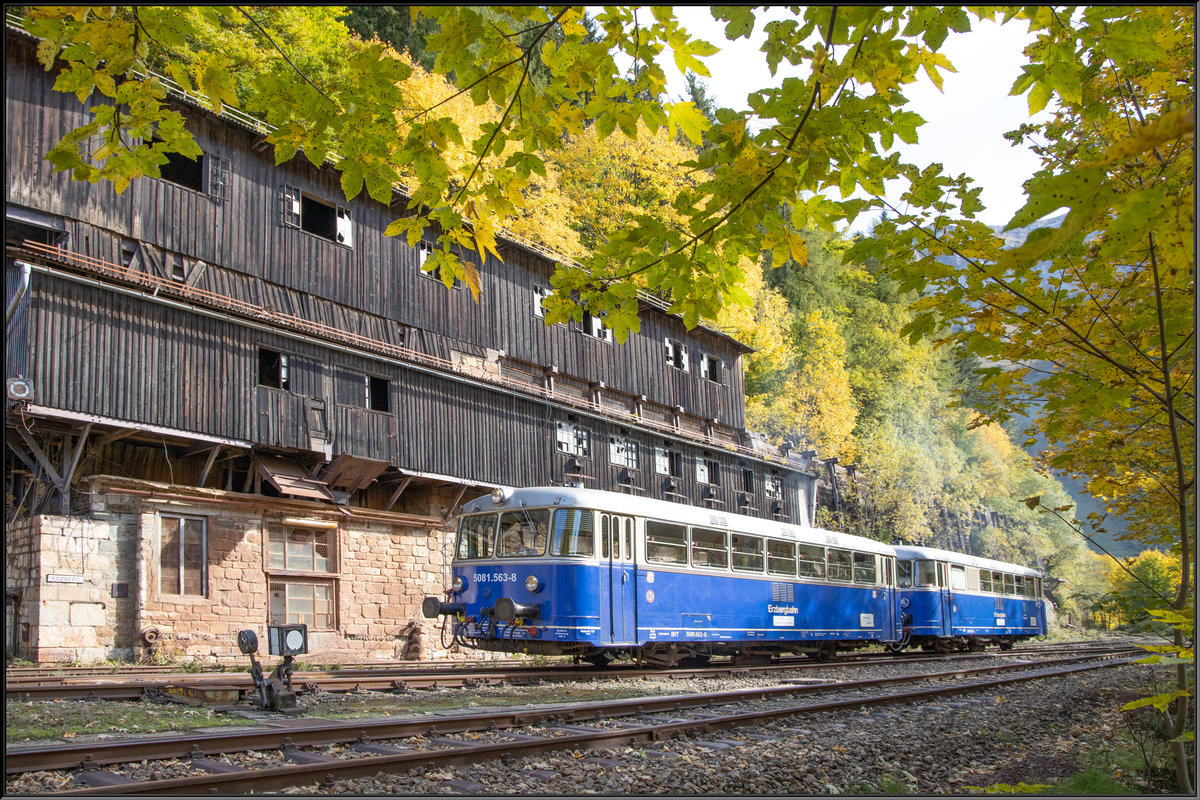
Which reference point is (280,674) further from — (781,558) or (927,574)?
(927,574)

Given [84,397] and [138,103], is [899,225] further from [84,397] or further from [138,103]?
[84,397]

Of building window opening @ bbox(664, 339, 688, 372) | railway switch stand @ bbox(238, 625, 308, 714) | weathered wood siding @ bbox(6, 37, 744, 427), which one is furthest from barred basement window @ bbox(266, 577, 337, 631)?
building window opening @ bbox(664, 339, 688, 372)

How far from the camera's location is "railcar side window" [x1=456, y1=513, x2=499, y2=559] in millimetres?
14586

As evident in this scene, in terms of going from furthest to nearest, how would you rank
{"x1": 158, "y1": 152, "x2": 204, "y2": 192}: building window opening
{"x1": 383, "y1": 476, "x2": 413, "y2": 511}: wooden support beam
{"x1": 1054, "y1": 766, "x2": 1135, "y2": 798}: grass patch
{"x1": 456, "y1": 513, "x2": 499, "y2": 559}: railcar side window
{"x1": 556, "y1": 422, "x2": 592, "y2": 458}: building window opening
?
{"x1": 556, "y1": 422, "x2": 592, "y2": 458}: building window opening
{"x1": 383, "y1": 476, "x2": 413, "y2": 511}: wooden support beam
{"x1": 158, "y1": 152, "x2": 204, "y2": 192}: building window opening
{"x1": 456, "y1": 513, "x2": 499, "y2": 559}: railcar side window
{"x1": 1054, "y1": 766, "x2": 1135, "y2": 798}: grass patch

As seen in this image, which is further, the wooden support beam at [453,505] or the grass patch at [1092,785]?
the wooden support beam at [453,505]

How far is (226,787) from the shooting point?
5418 millimetres

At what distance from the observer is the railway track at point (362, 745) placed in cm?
564

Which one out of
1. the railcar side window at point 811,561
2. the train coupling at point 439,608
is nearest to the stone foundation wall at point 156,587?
the train coupling at point 439,608

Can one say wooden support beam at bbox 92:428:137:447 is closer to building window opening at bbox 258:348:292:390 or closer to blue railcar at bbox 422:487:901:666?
building window opening at bbox 258:348:292:390

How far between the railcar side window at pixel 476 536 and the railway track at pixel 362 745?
17.7 ft

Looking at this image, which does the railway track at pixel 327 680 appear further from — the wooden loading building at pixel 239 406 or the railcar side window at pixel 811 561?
the wooden loading building at pixel 239 406

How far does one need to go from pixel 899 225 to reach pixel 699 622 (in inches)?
441

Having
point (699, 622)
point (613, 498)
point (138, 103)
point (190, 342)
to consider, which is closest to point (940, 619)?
point (699, 622)

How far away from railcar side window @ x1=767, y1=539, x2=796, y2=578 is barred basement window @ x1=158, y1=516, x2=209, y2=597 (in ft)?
37.5
